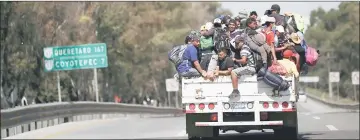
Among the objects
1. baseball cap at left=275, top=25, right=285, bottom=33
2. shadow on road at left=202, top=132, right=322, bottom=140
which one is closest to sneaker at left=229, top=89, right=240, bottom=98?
baseball cap at left=275, top=25, right=285, bottom=33

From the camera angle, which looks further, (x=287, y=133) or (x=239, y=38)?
(x=287, y=133)

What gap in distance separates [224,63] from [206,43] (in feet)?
2.04

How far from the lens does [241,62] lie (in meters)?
12.4

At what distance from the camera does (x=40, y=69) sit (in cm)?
4072

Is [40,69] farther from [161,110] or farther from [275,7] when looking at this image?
[275,7]

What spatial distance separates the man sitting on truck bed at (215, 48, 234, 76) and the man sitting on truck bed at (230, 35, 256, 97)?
0.14 m

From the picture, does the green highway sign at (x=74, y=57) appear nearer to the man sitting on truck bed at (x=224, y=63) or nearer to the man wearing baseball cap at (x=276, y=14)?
the man wearing baseball cap at (x=276, y=14)

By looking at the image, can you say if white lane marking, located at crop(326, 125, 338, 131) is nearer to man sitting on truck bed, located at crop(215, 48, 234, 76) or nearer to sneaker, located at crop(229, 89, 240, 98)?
man sitting on truck bed, located at crop(215, 48, 234, 76)

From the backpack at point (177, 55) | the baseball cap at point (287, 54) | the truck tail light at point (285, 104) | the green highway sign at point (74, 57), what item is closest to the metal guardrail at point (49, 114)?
the green highway sign at point (74, 57)

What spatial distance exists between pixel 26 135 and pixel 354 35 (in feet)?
218

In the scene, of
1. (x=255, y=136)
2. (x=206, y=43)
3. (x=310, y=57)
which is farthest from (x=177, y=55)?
(x=255, y=136)

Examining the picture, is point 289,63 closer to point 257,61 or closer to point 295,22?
point 257,61

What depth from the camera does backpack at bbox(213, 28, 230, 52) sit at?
12687 mm

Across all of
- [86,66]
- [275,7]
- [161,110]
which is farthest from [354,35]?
[275,7]
